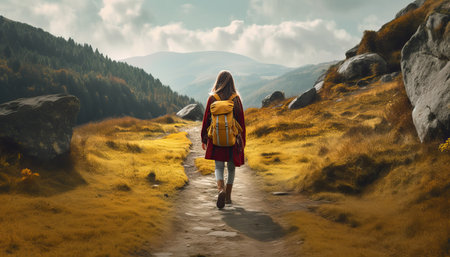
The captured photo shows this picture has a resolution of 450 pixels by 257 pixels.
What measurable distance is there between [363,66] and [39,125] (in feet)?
103

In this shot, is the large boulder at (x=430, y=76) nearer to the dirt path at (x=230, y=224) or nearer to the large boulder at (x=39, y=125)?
→ the dirt path at (x=230, y=224)

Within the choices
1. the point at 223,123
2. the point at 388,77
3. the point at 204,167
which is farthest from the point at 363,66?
the point at 223,123

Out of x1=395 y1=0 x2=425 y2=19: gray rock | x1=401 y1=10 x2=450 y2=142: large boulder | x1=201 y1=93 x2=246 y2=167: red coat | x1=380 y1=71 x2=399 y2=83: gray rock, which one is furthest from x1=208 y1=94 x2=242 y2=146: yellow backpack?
x1=395 y1=0 x2=425 y2=19: gray rock

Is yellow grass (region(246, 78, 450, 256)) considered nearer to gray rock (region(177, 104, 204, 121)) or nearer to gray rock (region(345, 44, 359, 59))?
gray rock (region(345, 44, 359, 59))

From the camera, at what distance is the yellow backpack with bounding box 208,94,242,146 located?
269 inches

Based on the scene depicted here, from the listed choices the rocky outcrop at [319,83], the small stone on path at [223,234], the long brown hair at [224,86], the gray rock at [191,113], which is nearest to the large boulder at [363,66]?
the rocky outcrop at [319,83]

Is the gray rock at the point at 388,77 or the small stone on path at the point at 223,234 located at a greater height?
the gray rock at the point at 388,77

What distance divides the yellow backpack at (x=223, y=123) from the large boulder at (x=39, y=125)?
182 inches

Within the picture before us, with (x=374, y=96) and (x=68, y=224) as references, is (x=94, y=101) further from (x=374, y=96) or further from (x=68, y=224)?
(x=68, y=224)

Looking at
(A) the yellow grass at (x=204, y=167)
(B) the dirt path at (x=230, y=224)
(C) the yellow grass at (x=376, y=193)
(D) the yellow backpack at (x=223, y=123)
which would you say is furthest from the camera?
(A) the yellow grass at (x=204, y=167)

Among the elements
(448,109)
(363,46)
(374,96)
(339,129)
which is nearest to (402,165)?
(448,109)

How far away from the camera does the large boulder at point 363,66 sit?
29922mm

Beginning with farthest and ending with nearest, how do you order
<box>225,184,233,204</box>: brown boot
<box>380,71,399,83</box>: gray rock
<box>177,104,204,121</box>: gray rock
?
1. <box>177,104,204,121</box>: gray rock
2. <box>380,71,399,83</box>: gray rock
3. <box>225,184,233,204</box>: brown boot

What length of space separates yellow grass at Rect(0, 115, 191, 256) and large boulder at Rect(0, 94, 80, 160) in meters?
0.51
